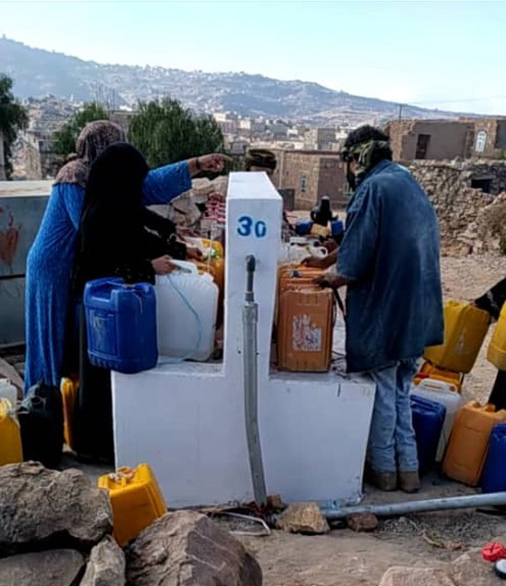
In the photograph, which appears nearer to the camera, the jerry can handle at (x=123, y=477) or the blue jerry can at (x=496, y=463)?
the jerry can handle at (x=123, y=477)

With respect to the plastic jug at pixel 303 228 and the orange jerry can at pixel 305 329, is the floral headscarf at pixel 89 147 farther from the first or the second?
the plastic jug at pixel 303 228

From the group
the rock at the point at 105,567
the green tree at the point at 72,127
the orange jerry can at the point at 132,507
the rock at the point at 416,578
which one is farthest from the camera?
the green tree at the point at 72,127

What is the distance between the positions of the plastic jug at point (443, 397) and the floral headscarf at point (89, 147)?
2.42 meters

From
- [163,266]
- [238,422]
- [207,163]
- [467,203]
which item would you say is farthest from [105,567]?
[467,203]

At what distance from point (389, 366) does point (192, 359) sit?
1.05 m

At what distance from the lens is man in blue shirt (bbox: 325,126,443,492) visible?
347cm

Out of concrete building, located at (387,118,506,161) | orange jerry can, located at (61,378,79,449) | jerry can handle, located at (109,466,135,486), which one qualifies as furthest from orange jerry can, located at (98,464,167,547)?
concrete building, located at (387,118,506,161)

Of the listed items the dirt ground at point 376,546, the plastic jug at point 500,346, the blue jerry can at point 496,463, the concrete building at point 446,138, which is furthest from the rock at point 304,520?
the concrete building at point 446,138

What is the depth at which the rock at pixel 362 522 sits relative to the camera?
132 inches

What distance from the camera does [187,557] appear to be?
214 centimetres

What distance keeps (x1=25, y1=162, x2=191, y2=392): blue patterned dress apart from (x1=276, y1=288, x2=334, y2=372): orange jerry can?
1.43 metres

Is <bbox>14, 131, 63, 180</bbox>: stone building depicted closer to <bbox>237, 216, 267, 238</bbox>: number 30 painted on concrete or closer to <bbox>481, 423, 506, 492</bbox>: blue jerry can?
<bbox>237, 216, 267, 238</bbox>: number 30 painted on concrete

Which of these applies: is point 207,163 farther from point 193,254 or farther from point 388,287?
point 388,287

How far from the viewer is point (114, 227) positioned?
3775 mm
